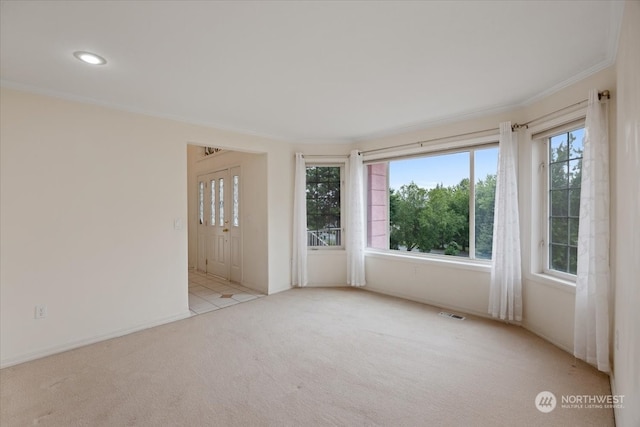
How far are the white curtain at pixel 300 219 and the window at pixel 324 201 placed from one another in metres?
0.21

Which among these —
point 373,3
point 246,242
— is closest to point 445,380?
point 373,3

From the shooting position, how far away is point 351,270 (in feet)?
16.1

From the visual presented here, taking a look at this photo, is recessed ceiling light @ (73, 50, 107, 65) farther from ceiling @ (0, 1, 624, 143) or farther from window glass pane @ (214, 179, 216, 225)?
window glass pane @ (214, 179, 216, 225)

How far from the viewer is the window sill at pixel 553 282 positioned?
2786 millimetres

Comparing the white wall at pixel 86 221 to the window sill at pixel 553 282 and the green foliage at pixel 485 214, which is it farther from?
the window sill at pixel 553 282

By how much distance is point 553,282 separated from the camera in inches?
117

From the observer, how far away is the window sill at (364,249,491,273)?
3.75 m

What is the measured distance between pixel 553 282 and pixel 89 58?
15.1 feet

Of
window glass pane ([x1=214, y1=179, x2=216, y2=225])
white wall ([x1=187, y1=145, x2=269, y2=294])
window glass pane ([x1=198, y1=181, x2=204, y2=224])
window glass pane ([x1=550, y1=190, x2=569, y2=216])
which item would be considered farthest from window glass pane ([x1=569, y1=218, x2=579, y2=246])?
window glass pane ([x1=198, y1=181, x2=204, y2=224])

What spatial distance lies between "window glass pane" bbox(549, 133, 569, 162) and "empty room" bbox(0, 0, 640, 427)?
0.06ft

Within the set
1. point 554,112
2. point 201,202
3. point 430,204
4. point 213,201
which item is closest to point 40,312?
point 213,201

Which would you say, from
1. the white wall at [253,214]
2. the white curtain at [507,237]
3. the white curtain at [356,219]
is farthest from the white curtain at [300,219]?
the white curtain at [507,237]

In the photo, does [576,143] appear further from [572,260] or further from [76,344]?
[76,344]

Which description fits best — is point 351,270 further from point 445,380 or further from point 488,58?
point 488,58
